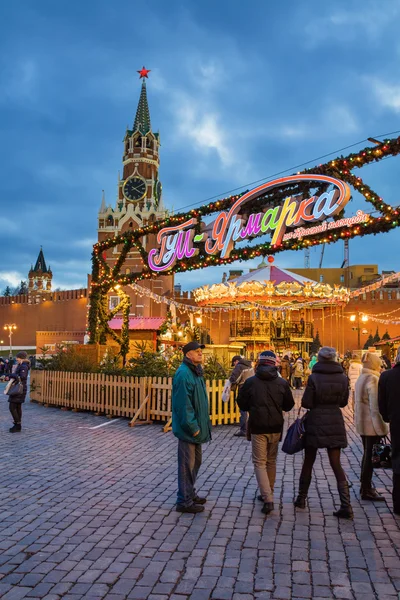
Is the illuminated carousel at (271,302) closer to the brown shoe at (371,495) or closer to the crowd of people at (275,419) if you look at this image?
the brown shoe at (371,495)

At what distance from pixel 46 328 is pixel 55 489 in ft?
220

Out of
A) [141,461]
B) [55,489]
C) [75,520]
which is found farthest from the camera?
[141,461]

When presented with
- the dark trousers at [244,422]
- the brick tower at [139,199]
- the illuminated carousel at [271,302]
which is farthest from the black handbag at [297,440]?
the brick tower at [139,199]

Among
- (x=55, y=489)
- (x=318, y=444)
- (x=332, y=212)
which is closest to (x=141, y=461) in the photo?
(x=55, y=489)

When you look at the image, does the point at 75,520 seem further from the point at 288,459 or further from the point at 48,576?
the point at 288,459

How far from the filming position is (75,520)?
532 centimetres

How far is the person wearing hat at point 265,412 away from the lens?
18.6 ft

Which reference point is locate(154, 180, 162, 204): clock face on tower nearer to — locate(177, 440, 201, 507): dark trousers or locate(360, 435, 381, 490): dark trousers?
locate(360, 435, 381, 490): dark trousers

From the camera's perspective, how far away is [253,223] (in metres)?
16.8

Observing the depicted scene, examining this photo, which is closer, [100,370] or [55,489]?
[55,489]

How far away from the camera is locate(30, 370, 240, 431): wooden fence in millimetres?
11867

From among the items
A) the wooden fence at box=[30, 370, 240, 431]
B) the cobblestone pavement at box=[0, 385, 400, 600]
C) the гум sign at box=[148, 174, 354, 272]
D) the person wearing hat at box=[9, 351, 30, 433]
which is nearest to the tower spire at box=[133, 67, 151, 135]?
the гум sign at box=[148, 174, 354, 272]

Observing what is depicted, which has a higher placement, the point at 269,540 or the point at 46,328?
the point at 46,328

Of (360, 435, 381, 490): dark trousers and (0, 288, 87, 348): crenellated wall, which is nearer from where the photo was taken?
(360, 435, 381, 490): dark trousers
